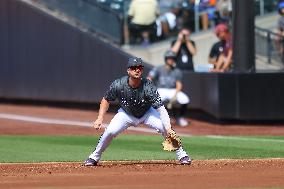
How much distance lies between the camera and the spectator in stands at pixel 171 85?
22.0 m

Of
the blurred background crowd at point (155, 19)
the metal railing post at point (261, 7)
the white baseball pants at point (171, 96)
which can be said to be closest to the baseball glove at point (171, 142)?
the white baseball pants at point (171, 96)

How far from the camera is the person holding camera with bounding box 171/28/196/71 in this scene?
2319 cm

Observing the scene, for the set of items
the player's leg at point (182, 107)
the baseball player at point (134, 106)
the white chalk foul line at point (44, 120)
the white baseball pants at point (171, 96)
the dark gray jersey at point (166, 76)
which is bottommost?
the white chalk foul line at point (44, 120)

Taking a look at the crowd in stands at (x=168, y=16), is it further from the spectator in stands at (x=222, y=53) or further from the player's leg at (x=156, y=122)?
the player's leg at (x=156, y=122)

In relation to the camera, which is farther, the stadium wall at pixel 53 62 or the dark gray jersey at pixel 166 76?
the stadium wall at pixel 53 62

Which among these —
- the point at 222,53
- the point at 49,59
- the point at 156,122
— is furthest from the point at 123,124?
the point at 49,59

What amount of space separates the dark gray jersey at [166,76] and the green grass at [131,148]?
253 centimetres

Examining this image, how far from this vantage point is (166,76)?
2208cm

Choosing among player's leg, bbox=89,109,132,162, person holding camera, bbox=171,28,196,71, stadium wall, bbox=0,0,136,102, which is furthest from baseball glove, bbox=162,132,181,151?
stadium wall, bbox=0,0,136,102

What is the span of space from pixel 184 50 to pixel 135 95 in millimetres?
10043

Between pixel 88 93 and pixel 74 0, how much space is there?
248cm

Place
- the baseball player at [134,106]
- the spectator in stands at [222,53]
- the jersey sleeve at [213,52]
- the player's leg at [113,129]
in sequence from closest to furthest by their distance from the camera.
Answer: the baseball player at [134,106] < the player's leg at [113,129] < the spectator in stands at [222,53] < the jersey sleeve at [213,52]

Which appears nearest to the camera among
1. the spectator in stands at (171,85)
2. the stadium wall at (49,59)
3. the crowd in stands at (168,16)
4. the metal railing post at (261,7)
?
the spectator in stands at (171,85)

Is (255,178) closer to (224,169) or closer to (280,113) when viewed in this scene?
(224,169)
